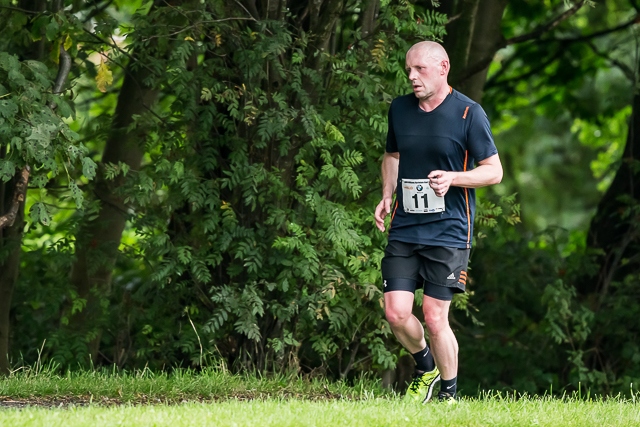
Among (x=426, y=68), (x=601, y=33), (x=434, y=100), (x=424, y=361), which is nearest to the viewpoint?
(x=426, y=68)

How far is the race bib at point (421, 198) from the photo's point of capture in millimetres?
6070

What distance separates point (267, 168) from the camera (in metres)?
8.06

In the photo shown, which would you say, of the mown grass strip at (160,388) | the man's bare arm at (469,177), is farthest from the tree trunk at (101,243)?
the man's bare arm at (469,177)

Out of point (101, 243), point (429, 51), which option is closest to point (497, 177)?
point (429, 51)

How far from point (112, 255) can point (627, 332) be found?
6.36 metres

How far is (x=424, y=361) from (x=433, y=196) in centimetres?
123

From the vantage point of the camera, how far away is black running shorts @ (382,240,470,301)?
617 centimetres

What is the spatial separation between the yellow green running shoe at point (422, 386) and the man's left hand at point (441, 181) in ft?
4.56

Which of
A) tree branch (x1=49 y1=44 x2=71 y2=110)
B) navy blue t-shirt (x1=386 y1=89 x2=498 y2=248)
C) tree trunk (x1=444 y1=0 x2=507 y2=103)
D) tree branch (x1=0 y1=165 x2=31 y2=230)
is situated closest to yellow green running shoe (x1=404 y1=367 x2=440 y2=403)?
navy blue t-shirt (x1=386 y1=89 x2=498 y2=248)

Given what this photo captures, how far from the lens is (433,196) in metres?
6.06

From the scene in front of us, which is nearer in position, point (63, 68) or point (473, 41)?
point (63, 68)

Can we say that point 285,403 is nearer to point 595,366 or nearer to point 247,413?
point 247,413

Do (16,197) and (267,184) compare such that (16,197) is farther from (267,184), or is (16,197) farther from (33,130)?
(267,184)

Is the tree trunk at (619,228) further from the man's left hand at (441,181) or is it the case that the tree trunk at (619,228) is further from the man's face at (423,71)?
the man's left hand at (441,181)
